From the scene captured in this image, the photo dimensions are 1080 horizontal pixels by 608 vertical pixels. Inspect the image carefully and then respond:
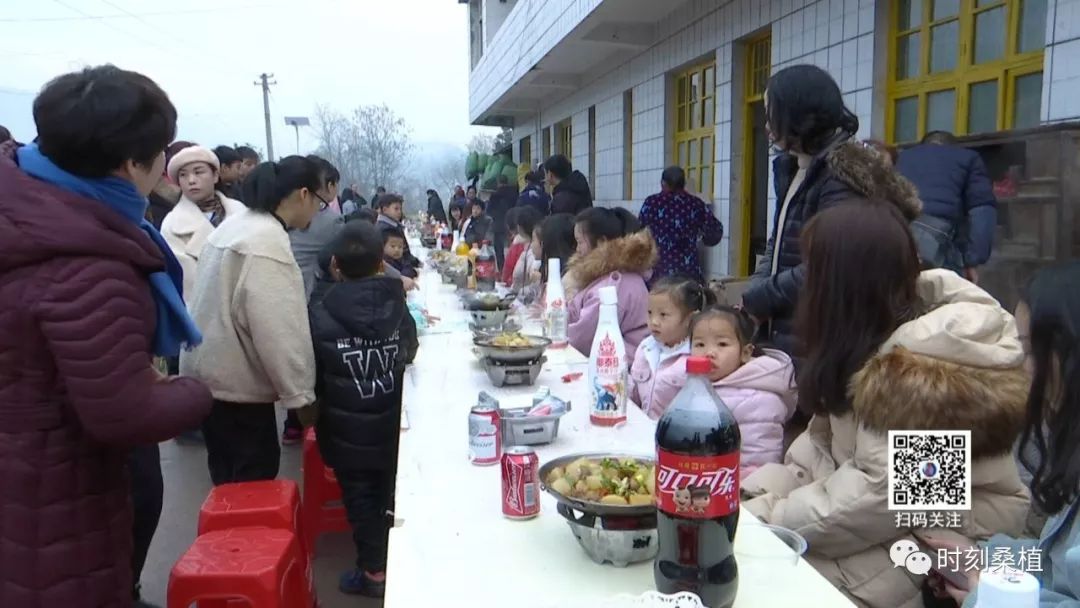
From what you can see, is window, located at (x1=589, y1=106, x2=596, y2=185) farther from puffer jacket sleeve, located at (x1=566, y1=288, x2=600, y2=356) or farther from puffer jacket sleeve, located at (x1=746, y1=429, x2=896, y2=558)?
puffer jacket sleeve, located at (x1=746, y1=429, x2=896, y2=558)

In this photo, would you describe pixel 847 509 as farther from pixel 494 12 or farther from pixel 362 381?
pixel 494 12

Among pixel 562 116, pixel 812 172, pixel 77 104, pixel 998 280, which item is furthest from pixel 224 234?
pixel 562 116

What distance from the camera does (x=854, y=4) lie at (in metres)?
4.87

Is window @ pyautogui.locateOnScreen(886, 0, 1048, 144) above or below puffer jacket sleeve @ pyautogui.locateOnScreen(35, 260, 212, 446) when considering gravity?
above

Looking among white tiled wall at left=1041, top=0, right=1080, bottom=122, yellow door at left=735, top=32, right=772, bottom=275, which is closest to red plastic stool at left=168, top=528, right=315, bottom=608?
white tiled wall at left=1041, top=0, right=1080, bottom=122

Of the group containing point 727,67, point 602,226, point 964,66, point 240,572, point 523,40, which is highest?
point 523,40

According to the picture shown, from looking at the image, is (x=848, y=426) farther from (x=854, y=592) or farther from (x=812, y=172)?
(x=812, y=172)

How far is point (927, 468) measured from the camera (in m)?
1.53

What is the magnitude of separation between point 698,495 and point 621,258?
2.35 m

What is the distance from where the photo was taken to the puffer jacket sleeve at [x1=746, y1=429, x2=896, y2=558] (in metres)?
1.60

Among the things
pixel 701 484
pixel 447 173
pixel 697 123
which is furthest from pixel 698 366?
pixel 447 173

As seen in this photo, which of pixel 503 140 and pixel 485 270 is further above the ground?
pixel 503 140

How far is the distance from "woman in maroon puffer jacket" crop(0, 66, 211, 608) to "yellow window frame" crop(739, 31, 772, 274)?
564cm

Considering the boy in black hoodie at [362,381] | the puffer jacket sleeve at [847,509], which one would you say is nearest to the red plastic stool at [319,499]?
the boy in black hoodie at [362,381]
